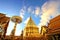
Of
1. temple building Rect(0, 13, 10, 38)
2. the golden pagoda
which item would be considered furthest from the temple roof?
temple building Rect(0, 13, 10, 38)

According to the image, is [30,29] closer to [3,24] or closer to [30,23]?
[30,23]

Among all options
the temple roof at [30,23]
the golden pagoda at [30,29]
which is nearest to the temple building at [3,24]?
the golden pagoda at [30,29]

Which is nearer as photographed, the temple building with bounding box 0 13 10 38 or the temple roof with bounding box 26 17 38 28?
the temple building with bounding box 0 13 10 38

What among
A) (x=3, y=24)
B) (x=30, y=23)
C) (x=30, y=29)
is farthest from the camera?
(x=30, y=23)

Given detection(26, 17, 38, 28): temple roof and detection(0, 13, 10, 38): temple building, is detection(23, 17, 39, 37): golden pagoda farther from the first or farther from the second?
detection(0, 13, 10, 38): temple building

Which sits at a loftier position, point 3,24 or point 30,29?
point 30,29

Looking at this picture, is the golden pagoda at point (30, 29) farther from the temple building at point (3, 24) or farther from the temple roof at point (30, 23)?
the temple building at point (3, 24)

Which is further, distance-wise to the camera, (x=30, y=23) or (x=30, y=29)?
(x=30, y=23)

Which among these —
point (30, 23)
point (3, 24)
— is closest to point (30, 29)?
point (30, 23)

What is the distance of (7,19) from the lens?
1045cm

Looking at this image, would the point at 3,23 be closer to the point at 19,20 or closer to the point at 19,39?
the point at 19,20

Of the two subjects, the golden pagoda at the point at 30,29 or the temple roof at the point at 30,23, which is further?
the temple roof at the point at 30,23

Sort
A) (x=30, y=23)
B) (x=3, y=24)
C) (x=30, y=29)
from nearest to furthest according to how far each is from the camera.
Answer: (x=3, y=24)
(x=30, y=29)
(x=30, y=23)

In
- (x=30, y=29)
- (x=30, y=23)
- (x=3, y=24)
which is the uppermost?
(x=30, y=23)
